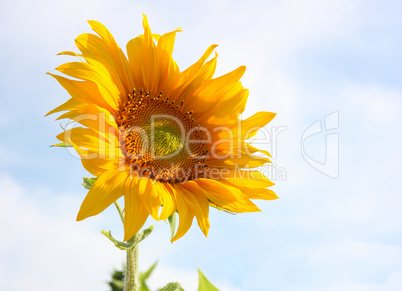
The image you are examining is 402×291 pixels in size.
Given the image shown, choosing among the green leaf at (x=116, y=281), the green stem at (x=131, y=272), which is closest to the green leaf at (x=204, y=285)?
the green stem at (x=131, y=272)

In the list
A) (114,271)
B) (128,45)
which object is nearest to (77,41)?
(128,45)

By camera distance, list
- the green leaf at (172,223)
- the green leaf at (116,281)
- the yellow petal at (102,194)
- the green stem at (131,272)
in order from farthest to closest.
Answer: the green leaf at (116,281)
the green stem at (131,272)
the green leaf at (172,223)
the yellow petal at (102,194)

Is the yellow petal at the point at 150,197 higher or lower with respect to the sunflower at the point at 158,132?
lower

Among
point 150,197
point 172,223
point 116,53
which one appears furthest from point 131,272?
point 116,53

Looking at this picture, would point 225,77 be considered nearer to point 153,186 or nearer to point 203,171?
point 203,171

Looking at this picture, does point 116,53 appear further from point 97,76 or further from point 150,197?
point 150,197

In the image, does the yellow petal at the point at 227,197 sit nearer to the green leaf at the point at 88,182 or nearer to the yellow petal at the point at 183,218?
the yellow petal at the point at 183,218

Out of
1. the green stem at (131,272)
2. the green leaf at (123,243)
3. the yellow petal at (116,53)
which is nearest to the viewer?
the green leaf at (123,243)

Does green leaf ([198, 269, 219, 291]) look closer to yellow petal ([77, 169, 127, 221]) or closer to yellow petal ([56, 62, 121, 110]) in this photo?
yellow petal ([77, 169, 127, 221])
